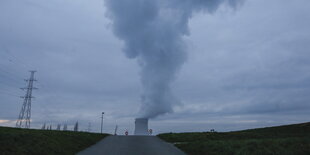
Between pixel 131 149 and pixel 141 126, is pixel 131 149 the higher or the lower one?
the lower one

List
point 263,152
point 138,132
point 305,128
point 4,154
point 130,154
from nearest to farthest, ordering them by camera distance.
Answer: point 4,154 < point 263,152 < point 130,154 < point 305,128 < point 138,132

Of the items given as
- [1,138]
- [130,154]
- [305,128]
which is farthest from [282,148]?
[305,128]

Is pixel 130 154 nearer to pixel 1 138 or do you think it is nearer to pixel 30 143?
pixel 30 143

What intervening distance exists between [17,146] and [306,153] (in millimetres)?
19087

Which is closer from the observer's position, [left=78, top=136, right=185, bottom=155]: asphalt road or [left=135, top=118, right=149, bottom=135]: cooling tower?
[left=78, top=136, right=185, bottom=155]: asphalt road

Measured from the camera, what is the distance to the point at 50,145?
2103 centimetres

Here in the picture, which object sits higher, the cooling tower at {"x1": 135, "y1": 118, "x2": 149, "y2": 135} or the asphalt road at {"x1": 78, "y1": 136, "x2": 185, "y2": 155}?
the cooling tower at {"x1": 135, "y1": 118, "x2": 149, "y2": 135}

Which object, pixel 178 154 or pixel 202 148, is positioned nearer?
pixel 178 154

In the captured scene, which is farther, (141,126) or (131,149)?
(141,126)

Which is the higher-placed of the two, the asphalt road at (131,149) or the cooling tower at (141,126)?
the cooling tower at (141,126)

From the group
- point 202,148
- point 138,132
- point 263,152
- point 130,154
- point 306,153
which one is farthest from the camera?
point 138,132

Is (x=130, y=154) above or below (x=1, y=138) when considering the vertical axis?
below

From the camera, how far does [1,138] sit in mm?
17781

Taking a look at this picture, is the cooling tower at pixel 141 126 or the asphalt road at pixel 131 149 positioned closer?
the asphalt road at pixel 131 149
